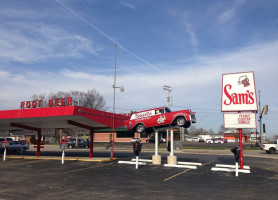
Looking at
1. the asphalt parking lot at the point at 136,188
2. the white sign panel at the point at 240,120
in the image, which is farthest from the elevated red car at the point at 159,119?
the asphalt parking lot at the point at 136,188

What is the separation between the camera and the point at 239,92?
16484 millimetres

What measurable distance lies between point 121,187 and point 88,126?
529 inches

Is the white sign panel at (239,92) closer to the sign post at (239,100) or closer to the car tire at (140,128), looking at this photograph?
the sign post at (239,100)

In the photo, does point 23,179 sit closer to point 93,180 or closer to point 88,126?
point 93,180

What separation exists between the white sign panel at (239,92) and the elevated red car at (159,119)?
107 inches

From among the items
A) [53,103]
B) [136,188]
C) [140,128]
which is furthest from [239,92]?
[53,103]

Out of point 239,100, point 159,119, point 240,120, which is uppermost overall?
point 239,100

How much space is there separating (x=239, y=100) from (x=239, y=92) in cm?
55

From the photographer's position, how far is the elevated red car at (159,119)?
1806cm

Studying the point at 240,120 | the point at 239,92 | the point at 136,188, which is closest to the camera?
the point at 136,188

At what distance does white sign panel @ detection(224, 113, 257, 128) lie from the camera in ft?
52.5

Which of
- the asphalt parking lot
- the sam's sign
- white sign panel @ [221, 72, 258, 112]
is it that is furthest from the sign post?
the sam's sign

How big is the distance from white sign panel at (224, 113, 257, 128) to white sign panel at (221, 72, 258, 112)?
1.34ft

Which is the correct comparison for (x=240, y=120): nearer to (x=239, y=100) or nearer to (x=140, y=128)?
(x=239, y=100)
